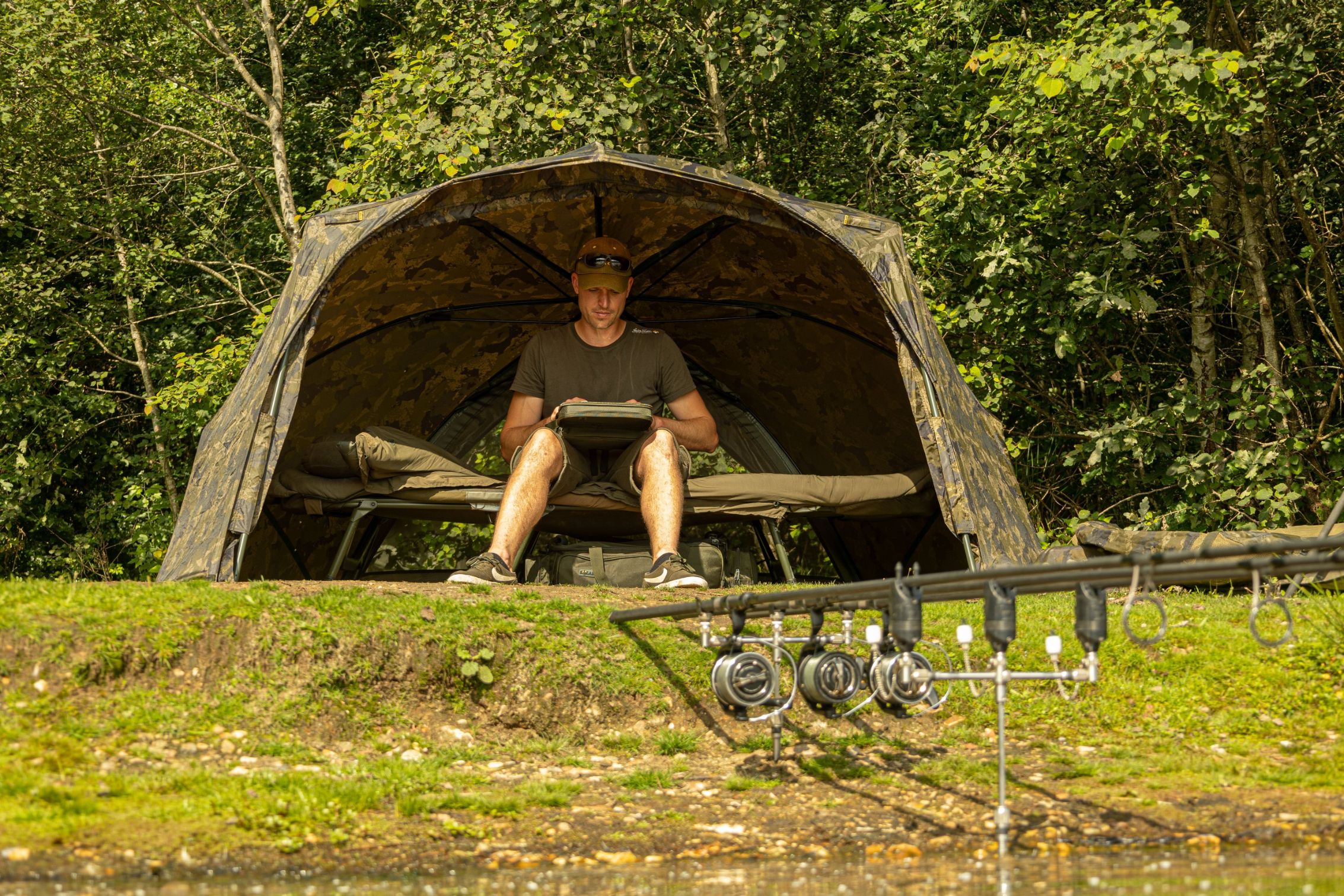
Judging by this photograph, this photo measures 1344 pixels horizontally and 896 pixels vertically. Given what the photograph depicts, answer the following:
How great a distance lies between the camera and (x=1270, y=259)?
10766mm

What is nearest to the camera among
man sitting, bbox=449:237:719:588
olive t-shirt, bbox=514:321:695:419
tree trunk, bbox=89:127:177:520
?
man sitting, bbox=449:237:719:588

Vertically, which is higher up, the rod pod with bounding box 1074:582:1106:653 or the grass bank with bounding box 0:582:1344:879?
the rod pod with bounding box 1074:582:1106:653

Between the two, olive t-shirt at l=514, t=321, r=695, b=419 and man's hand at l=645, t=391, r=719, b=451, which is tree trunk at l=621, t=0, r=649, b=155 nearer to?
olive t-shirt at l=514, t=321, r=695, b=419

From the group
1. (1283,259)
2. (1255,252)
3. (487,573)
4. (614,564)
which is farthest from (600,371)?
(1283,259)

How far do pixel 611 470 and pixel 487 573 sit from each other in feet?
4.73

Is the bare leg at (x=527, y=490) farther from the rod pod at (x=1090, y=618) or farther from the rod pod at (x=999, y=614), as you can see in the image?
the rod pod at (x=1090, y=618)

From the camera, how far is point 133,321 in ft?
49.4

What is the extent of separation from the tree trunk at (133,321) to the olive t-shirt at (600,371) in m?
7.90

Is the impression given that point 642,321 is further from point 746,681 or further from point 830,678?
point 830,678

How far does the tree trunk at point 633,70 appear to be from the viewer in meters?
11.7

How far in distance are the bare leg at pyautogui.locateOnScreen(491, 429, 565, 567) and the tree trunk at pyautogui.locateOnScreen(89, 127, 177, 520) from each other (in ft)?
28.7

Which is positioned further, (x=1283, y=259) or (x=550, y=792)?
(x=1283, y=259)

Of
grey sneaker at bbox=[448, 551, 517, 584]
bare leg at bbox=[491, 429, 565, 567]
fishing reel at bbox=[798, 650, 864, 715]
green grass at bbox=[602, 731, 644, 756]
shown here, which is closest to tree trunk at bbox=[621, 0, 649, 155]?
bare leg at bbox=[491, 429, 565, 567]

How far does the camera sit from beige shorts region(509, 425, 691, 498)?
23.5 ft
